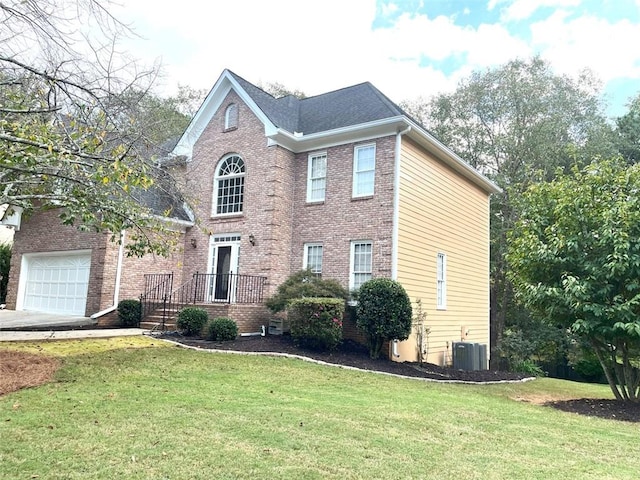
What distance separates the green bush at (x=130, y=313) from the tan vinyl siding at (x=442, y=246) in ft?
25.7

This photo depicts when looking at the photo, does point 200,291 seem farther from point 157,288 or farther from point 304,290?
point 304,290

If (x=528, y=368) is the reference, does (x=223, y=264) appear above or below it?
above

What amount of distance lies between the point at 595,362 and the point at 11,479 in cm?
2057

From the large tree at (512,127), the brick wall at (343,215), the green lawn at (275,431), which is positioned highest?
the large tree at (512,127)

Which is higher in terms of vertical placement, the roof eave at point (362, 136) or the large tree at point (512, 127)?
the large tree at point (512, 127)

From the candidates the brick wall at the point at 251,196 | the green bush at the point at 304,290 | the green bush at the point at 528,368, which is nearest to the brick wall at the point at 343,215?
the brick wall at the point at 251,196

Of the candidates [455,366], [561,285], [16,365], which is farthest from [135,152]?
[455,366]

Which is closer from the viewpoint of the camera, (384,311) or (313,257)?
(384,311)

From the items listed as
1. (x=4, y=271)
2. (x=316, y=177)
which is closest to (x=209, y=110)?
(x=316, y=177)

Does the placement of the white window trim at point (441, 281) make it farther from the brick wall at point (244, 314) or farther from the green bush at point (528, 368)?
the green bush at point (528, 368)

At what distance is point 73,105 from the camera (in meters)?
6.73

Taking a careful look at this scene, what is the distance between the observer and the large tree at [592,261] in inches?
331

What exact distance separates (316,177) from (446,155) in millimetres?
4395

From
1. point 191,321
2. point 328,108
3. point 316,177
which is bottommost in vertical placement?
point 191,321
